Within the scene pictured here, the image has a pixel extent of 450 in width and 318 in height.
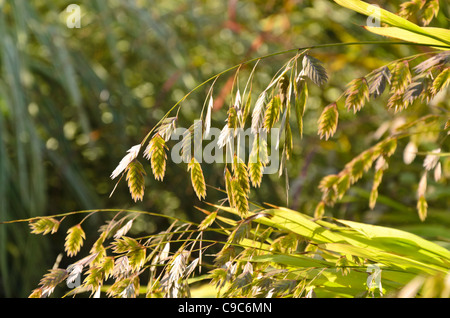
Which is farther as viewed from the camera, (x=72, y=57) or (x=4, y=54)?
(x=72, y=57)

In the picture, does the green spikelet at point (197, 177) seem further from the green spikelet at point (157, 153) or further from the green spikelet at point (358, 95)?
the green spikelet at point (358, 95)

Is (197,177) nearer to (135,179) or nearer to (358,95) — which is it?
(135,179)

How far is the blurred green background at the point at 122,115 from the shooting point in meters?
1.29

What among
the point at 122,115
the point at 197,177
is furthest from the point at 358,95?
the point at 122,115

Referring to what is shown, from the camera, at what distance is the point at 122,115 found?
59.4 inches

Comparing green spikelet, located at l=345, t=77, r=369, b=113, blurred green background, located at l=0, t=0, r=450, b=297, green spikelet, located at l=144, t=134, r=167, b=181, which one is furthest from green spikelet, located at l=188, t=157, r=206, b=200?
blurred green background, located at l=0, t=0, r=450, b=297

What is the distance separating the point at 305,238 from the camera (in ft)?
2.00

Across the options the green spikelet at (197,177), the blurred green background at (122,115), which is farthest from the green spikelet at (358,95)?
the blurred green background at (122,115)

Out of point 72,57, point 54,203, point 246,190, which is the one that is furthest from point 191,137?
point 54,203

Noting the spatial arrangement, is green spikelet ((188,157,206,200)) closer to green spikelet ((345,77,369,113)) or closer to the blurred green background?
green spikelet ((345,77,369,113))

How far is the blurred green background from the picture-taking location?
129 cm

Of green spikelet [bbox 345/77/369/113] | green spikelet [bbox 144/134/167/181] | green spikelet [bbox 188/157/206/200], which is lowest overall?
green spikelet [bbox 188/157/206/200]
